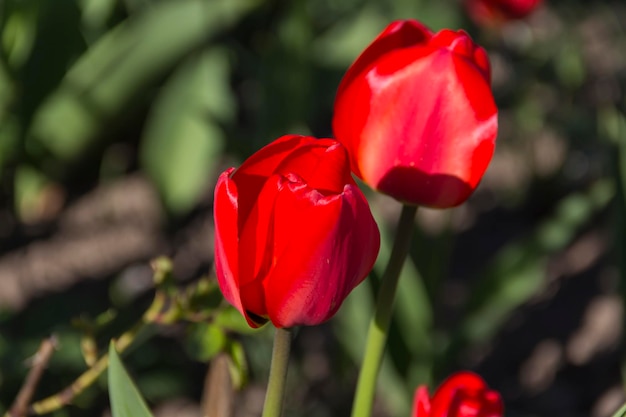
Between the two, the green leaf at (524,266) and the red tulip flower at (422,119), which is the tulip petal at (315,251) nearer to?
the red tulip flower at (422,119)

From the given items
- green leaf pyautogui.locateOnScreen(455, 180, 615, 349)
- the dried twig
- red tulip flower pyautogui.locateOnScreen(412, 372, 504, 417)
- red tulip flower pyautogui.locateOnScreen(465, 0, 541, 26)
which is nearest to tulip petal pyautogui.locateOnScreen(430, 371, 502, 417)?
red tulip flower pyautogui.locateOnScreen(412, 372, 504, 417)

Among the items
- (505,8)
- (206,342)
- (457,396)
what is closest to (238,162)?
(505,8)

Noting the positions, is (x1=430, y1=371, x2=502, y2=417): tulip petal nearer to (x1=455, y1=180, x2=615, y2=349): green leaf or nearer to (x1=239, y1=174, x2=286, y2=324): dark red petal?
(x1=239, y1=174, x2=286, y2=324): dark red petal

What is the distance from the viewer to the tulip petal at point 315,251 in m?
0.46

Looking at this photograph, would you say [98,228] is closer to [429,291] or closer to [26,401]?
[429,291]

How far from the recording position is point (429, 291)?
4.25 feet

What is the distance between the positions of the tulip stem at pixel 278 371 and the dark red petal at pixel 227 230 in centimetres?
3

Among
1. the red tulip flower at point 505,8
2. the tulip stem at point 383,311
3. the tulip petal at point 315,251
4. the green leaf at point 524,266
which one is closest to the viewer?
the tulip petal at point 315,251

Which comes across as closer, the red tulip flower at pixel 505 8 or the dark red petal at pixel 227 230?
the dark red petal at pixel 227 230

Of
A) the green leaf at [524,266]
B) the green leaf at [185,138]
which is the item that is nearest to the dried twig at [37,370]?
the green leaf at [524,266]

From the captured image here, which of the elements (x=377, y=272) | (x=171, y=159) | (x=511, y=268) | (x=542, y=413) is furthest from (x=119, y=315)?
(x=171, y=159)

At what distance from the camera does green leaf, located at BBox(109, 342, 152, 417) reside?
0.56 meters

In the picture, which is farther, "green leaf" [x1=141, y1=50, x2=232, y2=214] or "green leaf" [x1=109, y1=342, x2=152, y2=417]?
"green leaf" [x1=141, y1=50, x2=232, y2=214]

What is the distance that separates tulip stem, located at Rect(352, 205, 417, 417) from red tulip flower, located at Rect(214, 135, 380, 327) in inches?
3.3
